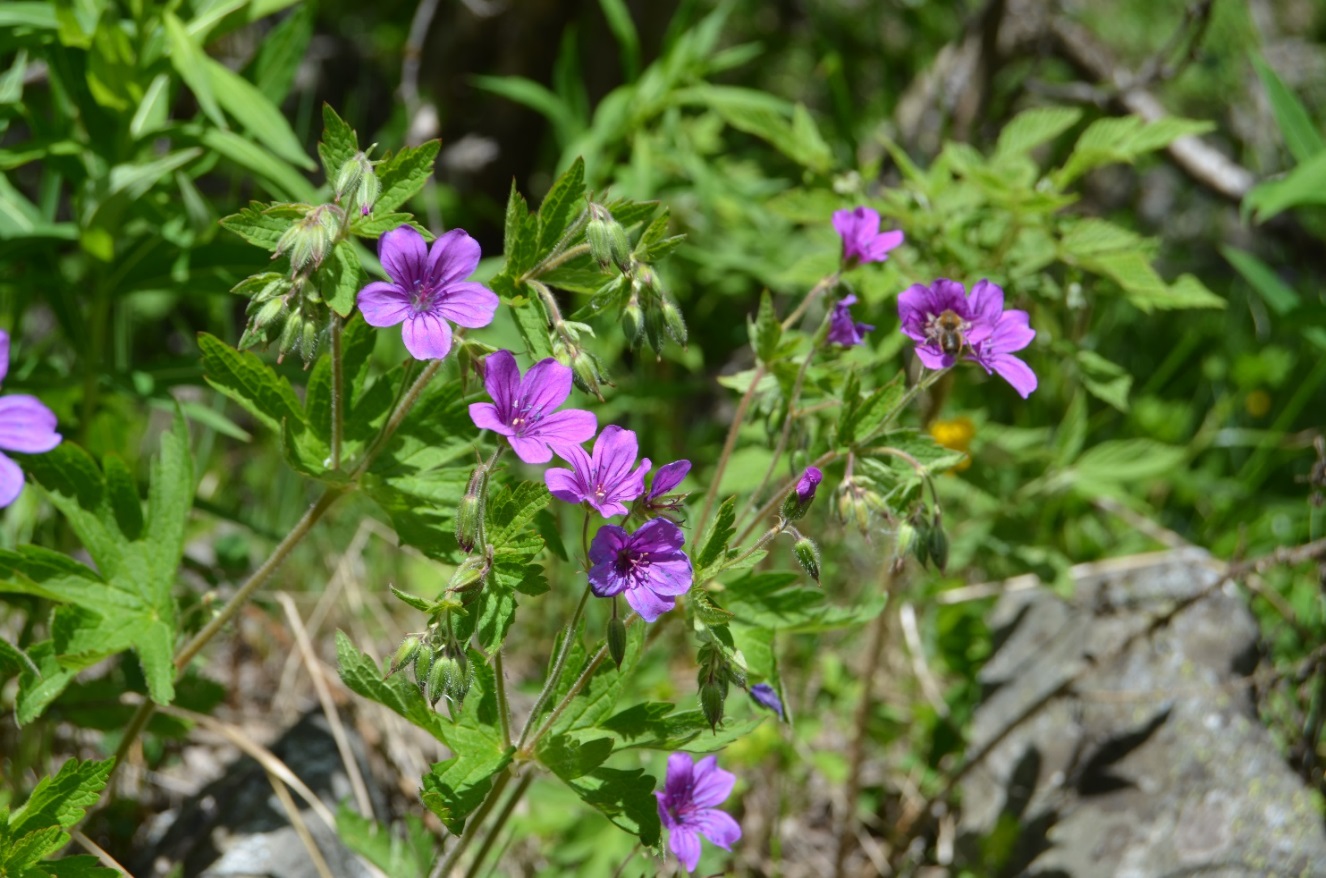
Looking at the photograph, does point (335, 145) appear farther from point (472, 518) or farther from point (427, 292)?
point (472, 518)

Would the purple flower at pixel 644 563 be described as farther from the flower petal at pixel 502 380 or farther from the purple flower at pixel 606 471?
the flower petal at pixel 502 380

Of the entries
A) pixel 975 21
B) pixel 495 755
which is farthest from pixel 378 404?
pixel 975 21

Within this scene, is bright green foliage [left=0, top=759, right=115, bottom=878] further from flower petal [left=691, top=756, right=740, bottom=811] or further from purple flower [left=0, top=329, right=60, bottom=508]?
flower petal [left=691, top=756, right=740, bottom=811]

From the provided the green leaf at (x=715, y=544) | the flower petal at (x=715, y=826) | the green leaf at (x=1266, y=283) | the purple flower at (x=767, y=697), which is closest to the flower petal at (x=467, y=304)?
the green leaf at (x=715, y=544)

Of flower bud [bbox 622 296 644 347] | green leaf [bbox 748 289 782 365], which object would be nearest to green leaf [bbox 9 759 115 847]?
flower bud [bbox 622 296 644 347]

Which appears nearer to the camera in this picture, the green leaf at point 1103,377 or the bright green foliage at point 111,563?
the bright green foliage at point 111,563

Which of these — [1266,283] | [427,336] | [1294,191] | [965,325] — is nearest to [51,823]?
[427,336]
